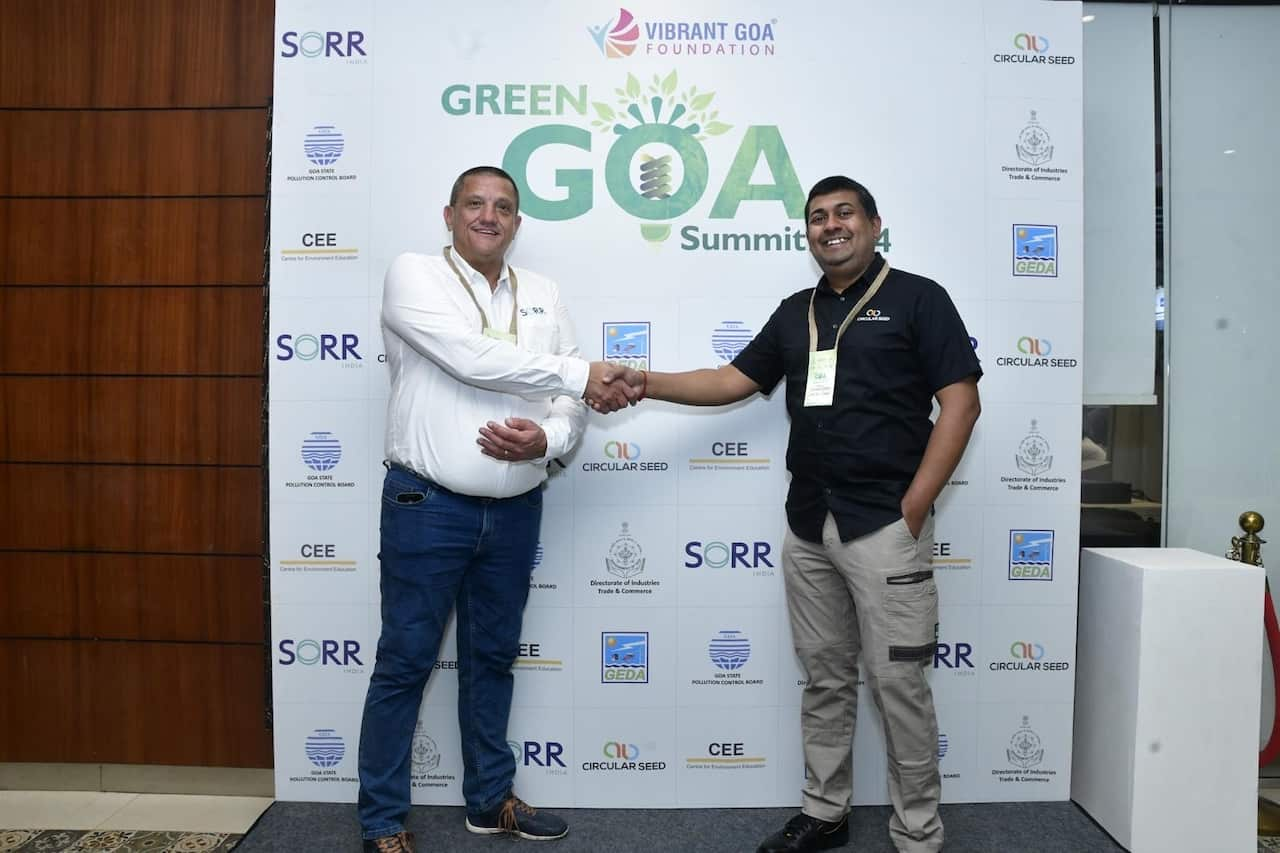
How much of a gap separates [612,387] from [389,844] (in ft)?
4.88

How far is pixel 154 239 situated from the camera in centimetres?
272

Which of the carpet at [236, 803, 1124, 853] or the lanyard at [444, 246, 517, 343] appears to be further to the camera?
the carpet at [236, 803, 1124, 853]

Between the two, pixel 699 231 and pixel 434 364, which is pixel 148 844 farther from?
pixel 699 231

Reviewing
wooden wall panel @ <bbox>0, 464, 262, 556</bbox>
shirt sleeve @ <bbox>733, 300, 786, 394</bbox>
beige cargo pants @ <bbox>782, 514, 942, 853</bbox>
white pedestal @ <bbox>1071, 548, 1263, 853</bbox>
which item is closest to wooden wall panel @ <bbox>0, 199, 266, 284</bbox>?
wooden wall panel @ <bbox>0, 464, 262, 556</bbox>

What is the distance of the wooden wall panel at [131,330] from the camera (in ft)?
8.89

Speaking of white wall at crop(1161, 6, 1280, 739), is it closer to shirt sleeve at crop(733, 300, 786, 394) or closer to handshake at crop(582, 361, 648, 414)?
shirt sleeve at crop(733, 300, 786, 394)

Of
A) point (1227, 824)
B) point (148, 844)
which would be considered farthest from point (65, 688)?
point (1227, 824)

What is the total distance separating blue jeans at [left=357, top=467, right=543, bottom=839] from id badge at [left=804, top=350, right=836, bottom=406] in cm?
89

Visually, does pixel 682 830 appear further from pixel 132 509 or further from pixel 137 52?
pixel 137 52

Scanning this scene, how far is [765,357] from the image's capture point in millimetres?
2297

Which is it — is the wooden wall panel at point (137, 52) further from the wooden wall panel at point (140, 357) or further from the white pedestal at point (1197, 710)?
the white pedestal at point (1197, 710)

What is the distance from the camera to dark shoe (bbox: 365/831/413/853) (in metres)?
2.12

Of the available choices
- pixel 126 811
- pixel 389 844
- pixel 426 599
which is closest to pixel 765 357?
pixel 426 599

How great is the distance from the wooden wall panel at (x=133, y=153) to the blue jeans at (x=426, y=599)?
4.82ft
